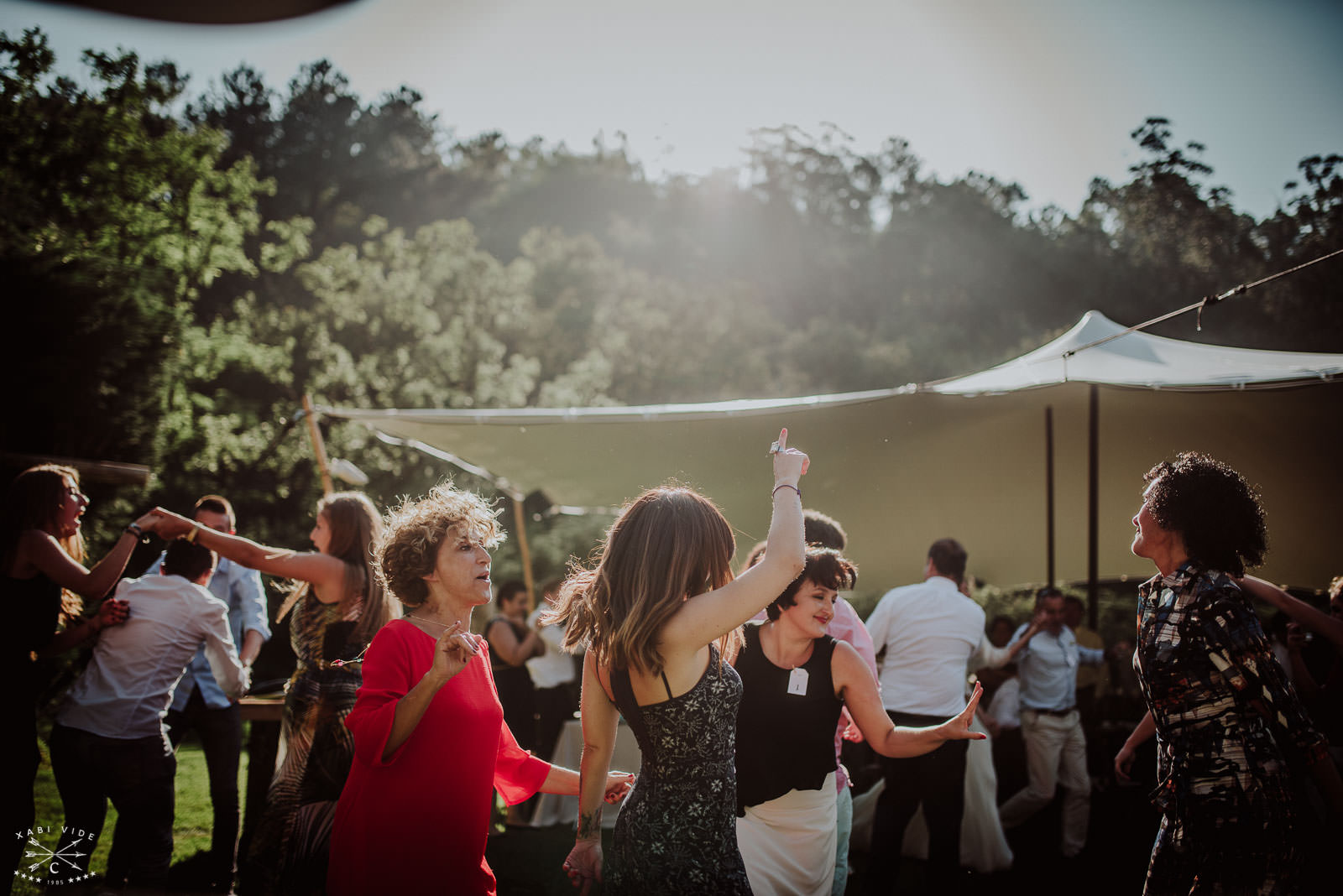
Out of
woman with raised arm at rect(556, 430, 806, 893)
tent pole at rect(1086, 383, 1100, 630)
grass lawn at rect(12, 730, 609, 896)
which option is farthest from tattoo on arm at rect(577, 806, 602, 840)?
tent pole at rect(1086, 383, 1100, 630)

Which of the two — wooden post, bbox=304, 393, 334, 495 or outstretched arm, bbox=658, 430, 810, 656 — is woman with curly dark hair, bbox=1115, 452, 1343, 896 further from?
wooden post, bbox=304, 393, 334, 495

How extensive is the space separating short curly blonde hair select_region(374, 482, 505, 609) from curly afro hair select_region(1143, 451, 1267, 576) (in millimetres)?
1851

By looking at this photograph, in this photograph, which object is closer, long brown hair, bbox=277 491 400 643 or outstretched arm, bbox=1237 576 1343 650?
outstretched arm, bbox=1237 576 1343 650

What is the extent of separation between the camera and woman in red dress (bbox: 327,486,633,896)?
1.85m

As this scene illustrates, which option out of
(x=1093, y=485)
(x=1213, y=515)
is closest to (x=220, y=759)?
(x=1213, y=515)

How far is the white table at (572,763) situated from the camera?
15.8 feet

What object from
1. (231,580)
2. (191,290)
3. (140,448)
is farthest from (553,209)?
(231,580)

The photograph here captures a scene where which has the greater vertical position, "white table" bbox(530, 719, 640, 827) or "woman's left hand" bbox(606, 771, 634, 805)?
"woman's left hand" bbox(606, 771, 634, 805)

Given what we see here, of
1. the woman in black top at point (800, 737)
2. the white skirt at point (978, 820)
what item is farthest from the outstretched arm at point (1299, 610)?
the white skirt at point (978, 820)

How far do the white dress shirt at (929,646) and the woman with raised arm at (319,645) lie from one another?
2310 mm

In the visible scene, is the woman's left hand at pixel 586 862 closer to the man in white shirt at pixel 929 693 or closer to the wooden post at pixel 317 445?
the man in white shirt at pixel 929 693

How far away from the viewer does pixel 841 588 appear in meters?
2.65

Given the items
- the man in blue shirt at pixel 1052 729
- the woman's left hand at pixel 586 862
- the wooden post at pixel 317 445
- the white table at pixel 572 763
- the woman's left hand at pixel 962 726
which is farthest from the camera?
the wooden post at pixel 317 445

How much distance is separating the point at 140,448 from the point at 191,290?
3.42 m
